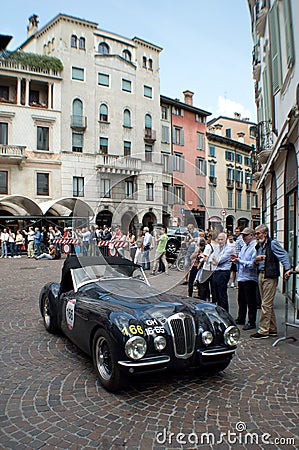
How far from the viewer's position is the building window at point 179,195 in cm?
575

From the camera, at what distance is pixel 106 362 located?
176 inches

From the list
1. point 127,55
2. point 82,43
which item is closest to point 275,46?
point 82,43

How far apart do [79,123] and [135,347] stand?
3413 cm

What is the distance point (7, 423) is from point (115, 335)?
4.27ft

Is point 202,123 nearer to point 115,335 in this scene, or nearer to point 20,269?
point 20,269

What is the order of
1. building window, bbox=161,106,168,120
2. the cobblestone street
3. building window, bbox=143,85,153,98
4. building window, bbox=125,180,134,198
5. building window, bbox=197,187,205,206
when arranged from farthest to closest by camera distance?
1. building window, bbox=161,106,168,120
2. building window, bbox=143,85,153,98
3. building window, bbox=125,180,134,198
4. building window, bbox=197,187,205,206
5. the cobblestone street

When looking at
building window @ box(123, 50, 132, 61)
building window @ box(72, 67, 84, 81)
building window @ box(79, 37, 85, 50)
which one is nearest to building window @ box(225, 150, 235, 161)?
building window @ box(123, 50, 132, 61)

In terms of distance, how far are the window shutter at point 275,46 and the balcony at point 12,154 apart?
24479 millimetres

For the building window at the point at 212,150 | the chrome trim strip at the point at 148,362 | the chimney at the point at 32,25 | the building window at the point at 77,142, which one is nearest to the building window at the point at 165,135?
the building window at the point at 212,150

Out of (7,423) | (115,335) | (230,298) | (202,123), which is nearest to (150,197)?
(115,335)

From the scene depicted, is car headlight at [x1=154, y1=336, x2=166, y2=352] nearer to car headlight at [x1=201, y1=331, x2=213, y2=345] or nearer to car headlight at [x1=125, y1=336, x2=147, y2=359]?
car headlight at [x1=125, y1=336, x2=147, y2=359]

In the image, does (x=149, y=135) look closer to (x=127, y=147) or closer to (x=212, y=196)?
(x=127, y=147)

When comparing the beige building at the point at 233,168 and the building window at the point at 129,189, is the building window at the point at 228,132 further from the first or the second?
the building window at the point at 129,189

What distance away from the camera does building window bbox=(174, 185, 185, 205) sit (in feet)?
18.9
